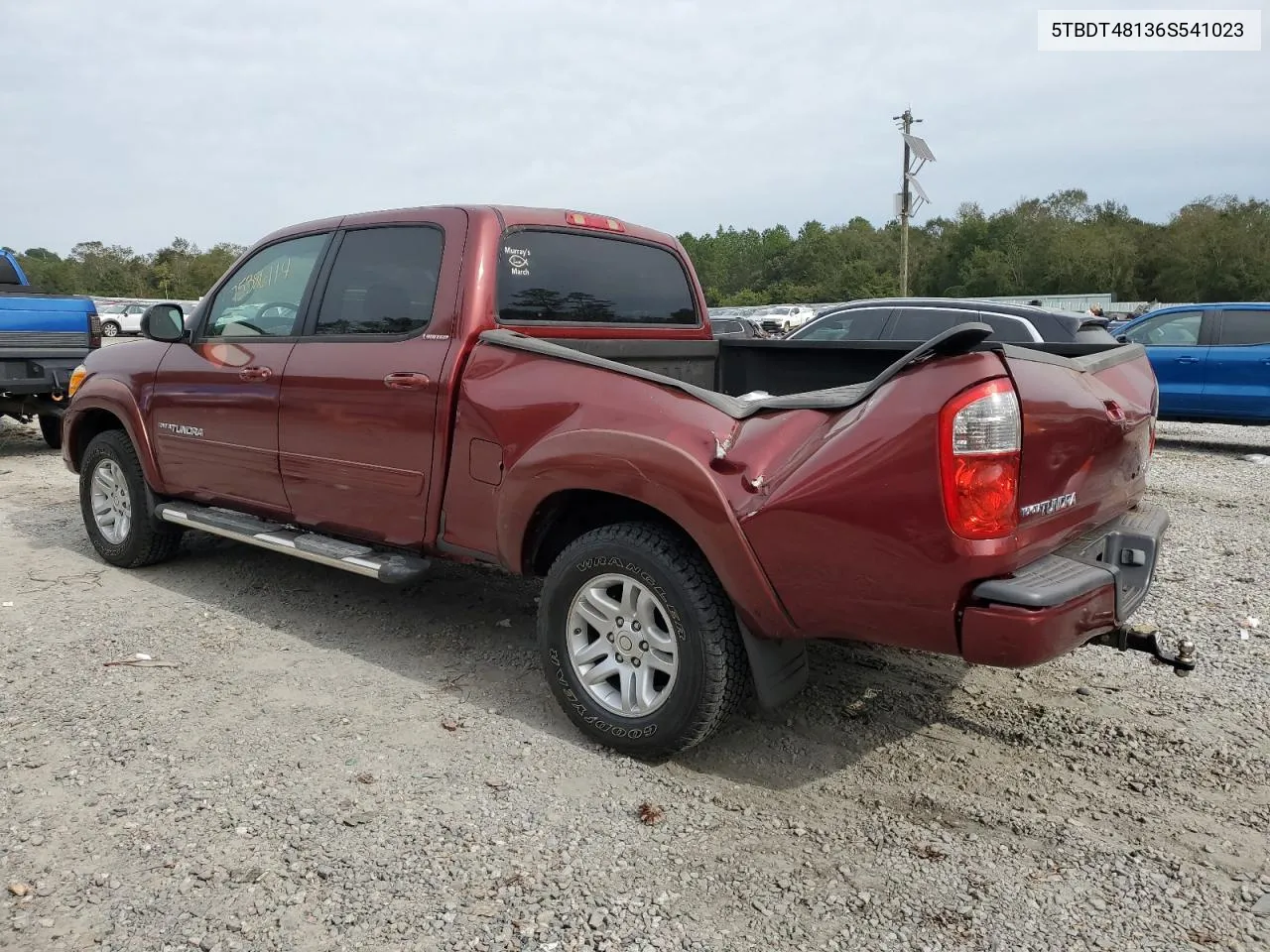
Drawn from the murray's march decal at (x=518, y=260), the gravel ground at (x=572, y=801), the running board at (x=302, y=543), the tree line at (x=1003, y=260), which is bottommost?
the gravel ground at (x=572, y=801)

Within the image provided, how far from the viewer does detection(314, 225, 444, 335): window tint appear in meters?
3.94

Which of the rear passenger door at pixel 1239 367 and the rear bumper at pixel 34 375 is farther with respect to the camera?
the rear passenger door at pixel 1239 367

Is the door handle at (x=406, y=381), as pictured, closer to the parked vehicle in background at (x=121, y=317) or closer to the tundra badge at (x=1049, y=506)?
the tundra badge at (x=1049, y=506)

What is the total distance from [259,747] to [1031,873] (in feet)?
8.31

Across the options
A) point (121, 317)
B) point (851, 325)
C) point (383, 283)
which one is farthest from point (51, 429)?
point (121, 317)

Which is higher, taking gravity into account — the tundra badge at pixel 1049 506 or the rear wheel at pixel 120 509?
the tundra badge at pixel 1049 506

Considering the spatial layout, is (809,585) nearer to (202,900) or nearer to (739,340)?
(202,900)

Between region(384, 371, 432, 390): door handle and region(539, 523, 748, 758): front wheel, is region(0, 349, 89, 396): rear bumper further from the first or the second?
region(539, 523, 748, 758): front wheel

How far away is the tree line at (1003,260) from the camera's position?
176 feet

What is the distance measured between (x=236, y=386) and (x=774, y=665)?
3106 millimetres

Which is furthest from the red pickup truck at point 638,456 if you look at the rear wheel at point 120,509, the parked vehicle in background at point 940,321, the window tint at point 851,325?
the window tint at point 851,325

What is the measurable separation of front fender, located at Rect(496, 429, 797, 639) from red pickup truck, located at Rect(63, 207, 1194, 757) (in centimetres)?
1

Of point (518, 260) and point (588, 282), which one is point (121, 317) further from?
point (518, 260)

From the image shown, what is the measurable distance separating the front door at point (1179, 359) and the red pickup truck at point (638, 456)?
7997 millimetres
